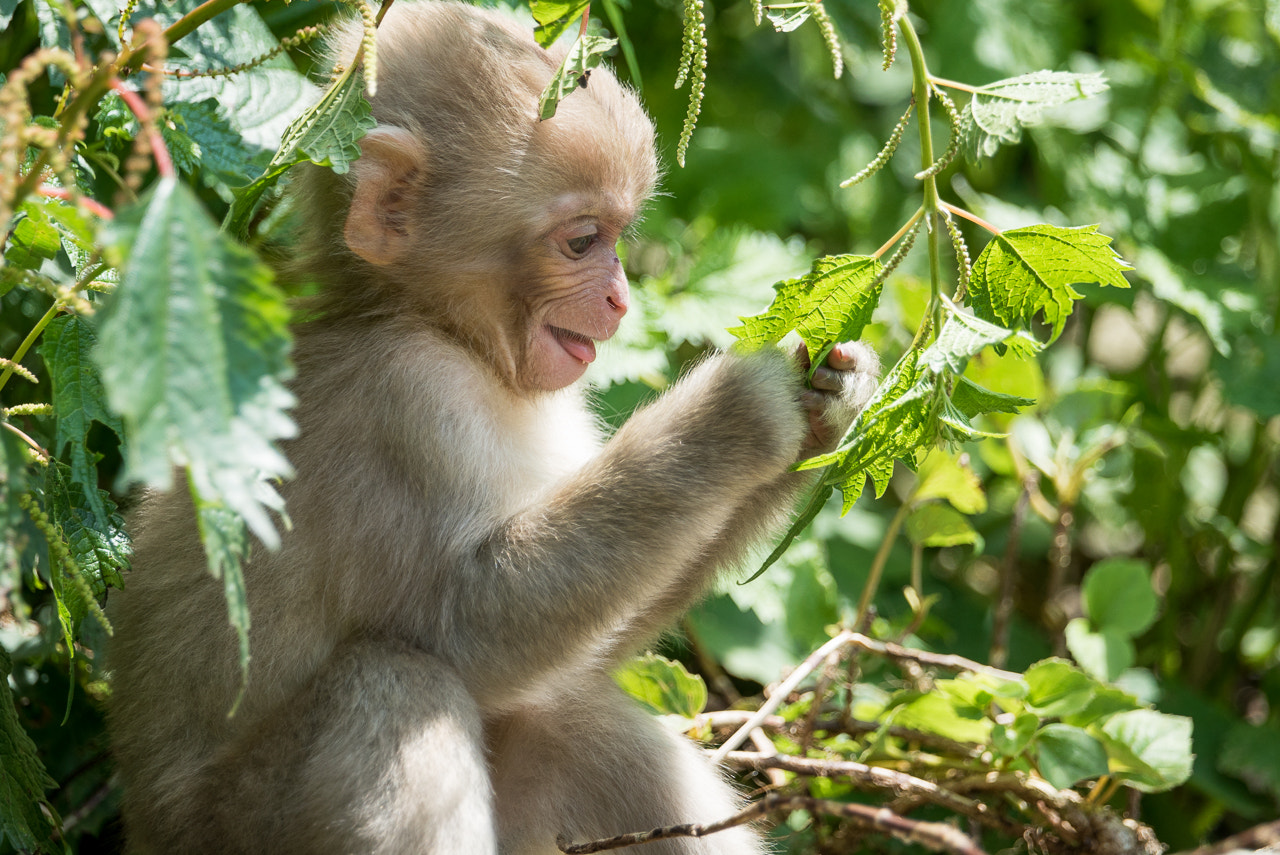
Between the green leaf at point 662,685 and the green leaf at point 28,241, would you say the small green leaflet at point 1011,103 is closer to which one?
the green leaf at point 662,685

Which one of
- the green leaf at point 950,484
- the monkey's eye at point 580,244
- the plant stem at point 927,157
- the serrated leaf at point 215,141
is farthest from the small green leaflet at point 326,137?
the green leaf at point 950,484

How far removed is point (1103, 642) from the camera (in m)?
3.69

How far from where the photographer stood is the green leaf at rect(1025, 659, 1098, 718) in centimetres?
322

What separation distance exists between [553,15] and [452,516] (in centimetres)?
114

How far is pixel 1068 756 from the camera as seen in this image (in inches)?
125

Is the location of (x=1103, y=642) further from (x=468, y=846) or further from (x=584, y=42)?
(x=584, y=42)

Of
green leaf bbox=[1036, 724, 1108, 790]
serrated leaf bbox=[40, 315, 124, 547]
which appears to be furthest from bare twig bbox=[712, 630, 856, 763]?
serrated leaf bbox=[40, 315, 124, 547]

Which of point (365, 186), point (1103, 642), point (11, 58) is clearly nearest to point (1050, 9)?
point (1103, 642)

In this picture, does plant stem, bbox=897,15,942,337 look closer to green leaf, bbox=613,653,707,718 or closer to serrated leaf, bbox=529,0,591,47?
serrated leaf, bbox=529,0,591,47

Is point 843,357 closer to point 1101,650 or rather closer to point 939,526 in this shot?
point 939,526

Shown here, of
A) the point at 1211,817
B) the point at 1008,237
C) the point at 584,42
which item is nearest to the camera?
the point at 584,42

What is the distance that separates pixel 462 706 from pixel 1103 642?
2057mm

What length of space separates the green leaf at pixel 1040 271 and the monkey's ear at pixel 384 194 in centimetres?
135

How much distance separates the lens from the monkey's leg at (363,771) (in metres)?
2.51
